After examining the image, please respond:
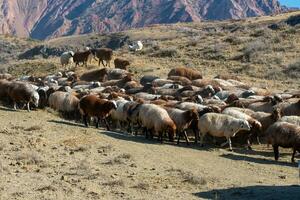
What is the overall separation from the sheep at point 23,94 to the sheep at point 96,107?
239 cm

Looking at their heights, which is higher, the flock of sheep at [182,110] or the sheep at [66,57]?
the sheep at [66,57]

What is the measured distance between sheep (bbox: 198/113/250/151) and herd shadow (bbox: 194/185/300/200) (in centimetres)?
570

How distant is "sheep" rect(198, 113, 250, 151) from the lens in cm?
1930

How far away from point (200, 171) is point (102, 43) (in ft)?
330

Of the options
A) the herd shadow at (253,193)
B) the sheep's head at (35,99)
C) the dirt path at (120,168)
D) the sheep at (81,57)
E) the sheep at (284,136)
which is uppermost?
the sheep at (81,57)

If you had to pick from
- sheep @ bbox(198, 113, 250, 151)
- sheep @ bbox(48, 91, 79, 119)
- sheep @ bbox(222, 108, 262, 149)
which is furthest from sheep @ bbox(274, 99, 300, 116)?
sheep @ bbox(48, 91, 79, 119)

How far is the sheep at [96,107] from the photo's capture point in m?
21.1

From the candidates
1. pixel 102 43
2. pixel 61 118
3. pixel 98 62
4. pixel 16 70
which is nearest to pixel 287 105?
pixel 61 118

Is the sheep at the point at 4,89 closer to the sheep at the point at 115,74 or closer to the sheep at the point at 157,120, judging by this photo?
the sheep at the point at 157,120

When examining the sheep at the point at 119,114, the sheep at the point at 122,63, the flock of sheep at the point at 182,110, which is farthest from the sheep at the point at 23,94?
the sheep at the point at 122,63

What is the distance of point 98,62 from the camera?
4212 centimetres

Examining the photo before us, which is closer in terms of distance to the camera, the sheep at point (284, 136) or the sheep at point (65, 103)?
the sheep at point (284, 136)

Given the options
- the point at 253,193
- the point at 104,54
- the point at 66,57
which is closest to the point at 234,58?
the point at 104,54

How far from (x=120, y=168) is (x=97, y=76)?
21.4m
